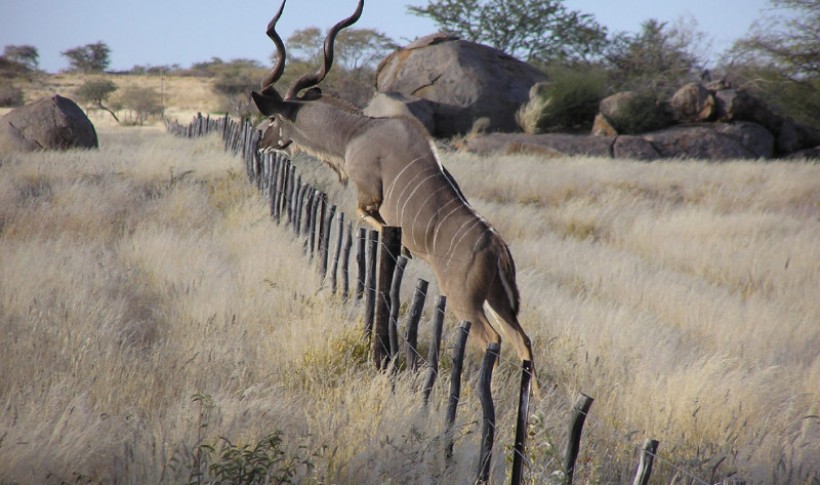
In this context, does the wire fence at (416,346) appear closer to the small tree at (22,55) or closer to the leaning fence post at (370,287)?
the leaning fence post at (370,287)

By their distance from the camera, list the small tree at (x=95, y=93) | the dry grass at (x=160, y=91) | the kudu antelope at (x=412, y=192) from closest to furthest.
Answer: the kudu antelope at (x=412, y=192)
the small tree at (x=95, y=93)
the dry grass at (x=160, y=91)

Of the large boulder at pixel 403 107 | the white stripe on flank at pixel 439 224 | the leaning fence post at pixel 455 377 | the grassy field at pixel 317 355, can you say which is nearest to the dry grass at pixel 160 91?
the large boulder at pixel 403 107

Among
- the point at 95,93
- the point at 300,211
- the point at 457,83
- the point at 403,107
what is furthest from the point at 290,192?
the point at 95,93

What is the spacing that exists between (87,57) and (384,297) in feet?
202

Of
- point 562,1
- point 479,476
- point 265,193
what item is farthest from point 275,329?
point 562,1

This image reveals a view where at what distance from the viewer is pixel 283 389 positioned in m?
3.75

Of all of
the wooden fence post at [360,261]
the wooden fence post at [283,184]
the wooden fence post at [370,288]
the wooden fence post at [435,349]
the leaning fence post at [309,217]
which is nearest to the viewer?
the wooden fence post at [435,349]

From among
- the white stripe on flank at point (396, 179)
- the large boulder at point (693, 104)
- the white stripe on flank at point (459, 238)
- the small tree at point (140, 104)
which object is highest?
the large boulder at point (693, 104)

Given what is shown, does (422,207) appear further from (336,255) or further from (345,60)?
(345,60)

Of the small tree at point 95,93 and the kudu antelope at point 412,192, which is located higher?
the kudu antelope at point 412,192

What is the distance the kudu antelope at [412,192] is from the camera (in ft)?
13.2

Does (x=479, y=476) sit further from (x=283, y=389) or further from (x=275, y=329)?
(x=275, y=329)

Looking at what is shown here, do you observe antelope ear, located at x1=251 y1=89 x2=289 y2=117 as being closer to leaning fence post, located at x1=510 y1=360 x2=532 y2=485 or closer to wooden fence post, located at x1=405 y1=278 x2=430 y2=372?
wooden fence post, located at x1=405 y1=278 x2=430 y2=372

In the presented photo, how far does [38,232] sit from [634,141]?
14422 millimetres
